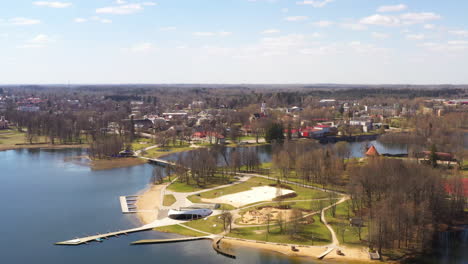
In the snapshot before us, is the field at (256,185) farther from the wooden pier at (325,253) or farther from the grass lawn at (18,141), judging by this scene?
the grass lawn at (18,141)

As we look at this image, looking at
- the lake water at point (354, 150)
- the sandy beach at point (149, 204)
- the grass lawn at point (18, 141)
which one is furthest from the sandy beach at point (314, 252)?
the grass lawn at point (18, 141)

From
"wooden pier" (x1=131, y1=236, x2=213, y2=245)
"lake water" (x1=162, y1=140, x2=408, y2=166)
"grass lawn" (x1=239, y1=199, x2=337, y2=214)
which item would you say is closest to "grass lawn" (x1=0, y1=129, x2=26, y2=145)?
"lake water" (x1=162, y1=140, x2=408, y2=166)

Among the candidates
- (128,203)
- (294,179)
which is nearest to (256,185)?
(294,179)

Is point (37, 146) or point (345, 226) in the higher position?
point (37, 146)

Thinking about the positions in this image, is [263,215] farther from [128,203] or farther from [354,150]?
[354,150]

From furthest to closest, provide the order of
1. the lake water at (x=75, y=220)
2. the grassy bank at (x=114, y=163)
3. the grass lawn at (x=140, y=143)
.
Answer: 1. the grass lawn at (x=140, y=143)
2. the grassy bank at (x=114, y=163)
3. the lake water at (x=75, y=220)

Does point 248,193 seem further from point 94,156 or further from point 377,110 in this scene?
point 377,110

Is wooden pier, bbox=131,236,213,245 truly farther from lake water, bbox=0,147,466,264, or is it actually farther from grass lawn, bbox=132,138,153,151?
grass lawn, bbox=132,138,153,151
